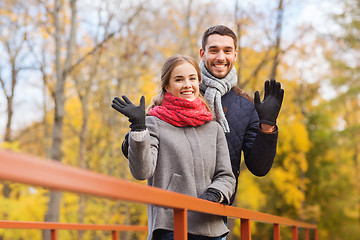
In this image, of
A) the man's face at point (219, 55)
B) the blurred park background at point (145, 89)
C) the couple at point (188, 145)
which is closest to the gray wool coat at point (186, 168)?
the couple at point (188, 145)

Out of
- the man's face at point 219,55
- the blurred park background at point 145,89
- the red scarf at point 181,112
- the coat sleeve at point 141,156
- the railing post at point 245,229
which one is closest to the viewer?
the coat sleeve at point 141,156

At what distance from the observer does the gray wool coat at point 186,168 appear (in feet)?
6.71

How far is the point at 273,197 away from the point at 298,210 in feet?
3.70

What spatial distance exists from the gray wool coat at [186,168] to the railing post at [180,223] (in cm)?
34

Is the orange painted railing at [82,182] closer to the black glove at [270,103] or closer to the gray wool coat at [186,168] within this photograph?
the gray wool coat at [186,168]

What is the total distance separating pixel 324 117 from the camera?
65.7 feet

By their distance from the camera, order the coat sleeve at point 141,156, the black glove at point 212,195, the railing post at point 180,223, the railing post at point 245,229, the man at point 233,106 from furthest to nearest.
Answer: the man at point 233,106 → the railing post at point 245,229 → the black glove at point 212,195 → the coat sleeve at point 141,156 → the railing post at point 180,223

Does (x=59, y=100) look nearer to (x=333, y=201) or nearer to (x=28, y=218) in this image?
(x=28, y=218)

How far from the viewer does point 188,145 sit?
215 centimetres

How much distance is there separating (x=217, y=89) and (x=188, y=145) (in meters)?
0.66

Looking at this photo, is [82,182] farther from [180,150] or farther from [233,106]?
[233,106]

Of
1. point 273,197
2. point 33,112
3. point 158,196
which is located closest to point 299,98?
Answer: point 273,197

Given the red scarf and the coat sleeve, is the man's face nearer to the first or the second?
the red scarf

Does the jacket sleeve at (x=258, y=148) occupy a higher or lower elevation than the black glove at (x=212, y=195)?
higher
